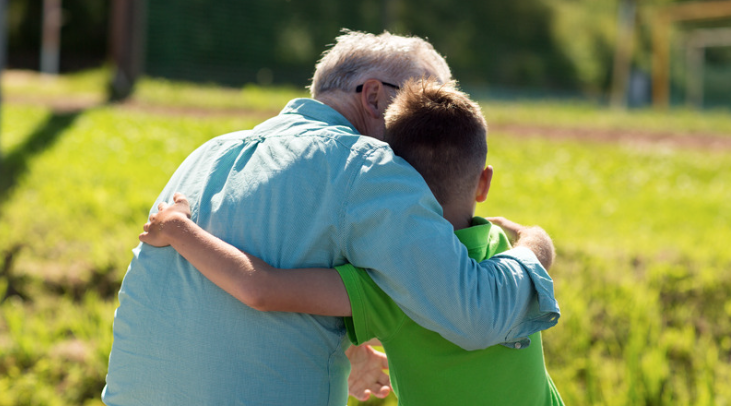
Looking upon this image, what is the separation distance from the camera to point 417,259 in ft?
4.74

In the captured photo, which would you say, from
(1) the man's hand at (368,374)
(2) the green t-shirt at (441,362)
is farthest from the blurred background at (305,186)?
(2) the green t-shirt at (441,362)

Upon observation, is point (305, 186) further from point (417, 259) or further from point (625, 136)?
point (625, 136)

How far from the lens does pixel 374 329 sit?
5.21 feet

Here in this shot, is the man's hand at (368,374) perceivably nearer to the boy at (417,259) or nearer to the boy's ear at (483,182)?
the boy at (417,259)

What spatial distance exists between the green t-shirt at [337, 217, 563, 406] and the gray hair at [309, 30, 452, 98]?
0.54 metres

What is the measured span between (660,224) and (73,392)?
180 inches

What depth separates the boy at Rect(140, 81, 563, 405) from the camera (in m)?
1.50

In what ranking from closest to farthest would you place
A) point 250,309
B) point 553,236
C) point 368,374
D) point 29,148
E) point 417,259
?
point 417,259, point 250,309, point 368,374, point 553,236, point 29,148

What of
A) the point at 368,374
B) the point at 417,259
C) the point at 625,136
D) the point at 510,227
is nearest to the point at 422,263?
the point at 417,259

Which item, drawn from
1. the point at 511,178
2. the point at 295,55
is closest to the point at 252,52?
the point at 295,55

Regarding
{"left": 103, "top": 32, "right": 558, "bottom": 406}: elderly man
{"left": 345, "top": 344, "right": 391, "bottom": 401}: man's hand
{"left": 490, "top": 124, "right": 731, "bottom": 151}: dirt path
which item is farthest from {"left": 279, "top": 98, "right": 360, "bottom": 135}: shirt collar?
{"left": 490, "top": 124, "right": 731, "bottom": 151}: dirt path

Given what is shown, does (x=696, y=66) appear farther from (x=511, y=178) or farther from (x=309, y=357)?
(x=309, y=357)

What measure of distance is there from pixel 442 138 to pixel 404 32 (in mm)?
16403

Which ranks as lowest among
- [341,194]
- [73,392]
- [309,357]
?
[73,392]
